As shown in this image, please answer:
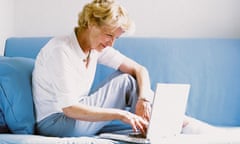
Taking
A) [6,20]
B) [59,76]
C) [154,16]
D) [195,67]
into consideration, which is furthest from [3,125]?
[154,16]

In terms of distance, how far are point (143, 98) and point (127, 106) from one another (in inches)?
5.5

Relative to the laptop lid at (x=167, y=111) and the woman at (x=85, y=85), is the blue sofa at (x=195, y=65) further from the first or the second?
the laptop lid at (x=167, y=111)

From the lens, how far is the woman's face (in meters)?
1.72

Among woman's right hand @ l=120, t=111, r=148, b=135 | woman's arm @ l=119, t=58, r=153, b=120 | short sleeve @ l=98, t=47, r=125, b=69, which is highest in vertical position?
short sleeve @ l=98, t=47, r=125, b=69

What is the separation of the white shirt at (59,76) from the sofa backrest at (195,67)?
405mm

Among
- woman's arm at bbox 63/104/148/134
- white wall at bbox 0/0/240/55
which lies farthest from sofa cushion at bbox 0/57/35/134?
white wall at bbox 0/0/240/55

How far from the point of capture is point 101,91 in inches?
71.5

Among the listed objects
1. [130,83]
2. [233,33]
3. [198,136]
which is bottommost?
[198,136]

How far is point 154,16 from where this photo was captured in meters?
2.49

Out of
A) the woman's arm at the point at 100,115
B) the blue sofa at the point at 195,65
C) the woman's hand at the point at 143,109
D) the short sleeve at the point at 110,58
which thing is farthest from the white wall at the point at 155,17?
the woman's arm at the point at 100,115

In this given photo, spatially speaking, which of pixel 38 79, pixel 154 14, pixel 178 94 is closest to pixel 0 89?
pixel 38 79

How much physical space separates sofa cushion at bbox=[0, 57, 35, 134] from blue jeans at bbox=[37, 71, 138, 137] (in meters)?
0.06

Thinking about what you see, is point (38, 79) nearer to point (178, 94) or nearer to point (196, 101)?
point (178, 94)

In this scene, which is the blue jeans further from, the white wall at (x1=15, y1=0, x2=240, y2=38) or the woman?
the white wall at (x1=15, y1=0, x2=240, y2=38)
